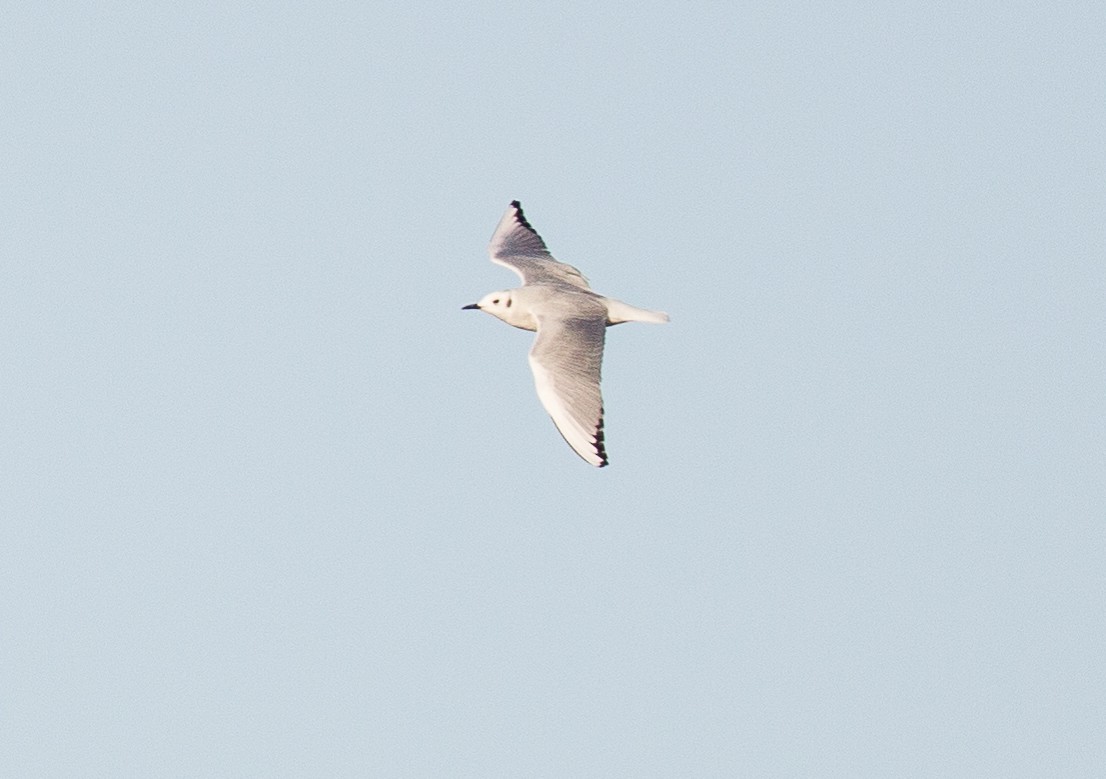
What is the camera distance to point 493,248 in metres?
17.8

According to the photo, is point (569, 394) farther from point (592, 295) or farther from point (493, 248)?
point (493, 248)

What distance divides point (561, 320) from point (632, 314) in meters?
0.95

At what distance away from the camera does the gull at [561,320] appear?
13.2 meters

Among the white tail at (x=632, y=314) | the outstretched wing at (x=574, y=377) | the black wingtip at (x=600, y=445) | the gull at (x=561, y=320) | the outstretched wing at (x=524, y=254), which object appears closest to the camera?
the black wingtip at (x=600, y=445)

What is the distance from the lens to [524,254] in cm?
1764

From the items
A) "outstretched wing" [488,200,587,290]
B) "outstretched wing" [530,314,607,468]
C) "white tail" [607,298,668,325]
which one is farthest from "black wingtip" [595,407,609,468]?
"outstretched wing" [488,200,587,290]

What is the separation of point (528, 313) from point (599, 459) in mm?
2897

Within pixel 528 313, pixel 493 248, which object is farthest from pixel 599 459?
pixel 493 248

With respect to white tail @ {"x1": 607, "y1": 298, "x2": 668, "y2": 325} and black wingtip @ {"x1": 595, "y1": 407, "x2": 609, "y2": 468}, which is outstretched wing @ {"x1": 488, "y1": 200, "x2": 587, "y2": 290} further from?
black wingtip @ {"x1": 595, "y1": 407, "x2": 609, "y2": 468}

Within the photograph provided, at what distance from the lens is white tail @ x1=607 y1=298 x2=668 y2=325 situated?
15.4m

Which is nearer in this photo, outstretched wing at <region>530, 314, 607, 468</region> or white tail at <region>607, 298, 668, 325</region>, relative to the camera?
outstretched wing at <region>530, 314, 607, 468</region>

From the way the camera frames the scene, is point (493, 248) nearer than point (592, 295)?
No

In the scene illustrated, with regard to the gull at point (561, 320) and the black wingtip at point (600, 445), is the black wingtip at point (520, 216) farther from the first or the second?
the black wingtip at point (600, 445)

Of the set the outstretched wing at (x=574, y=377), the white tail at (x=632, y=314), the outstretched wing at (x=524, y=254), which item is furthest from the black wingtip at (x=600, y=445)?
the outstretched wing at (x=524, y=254)
